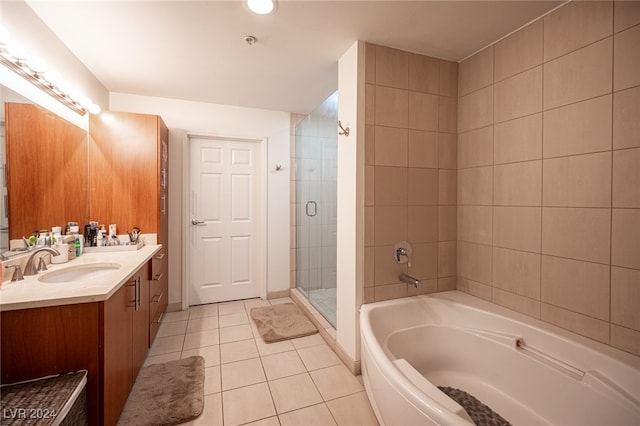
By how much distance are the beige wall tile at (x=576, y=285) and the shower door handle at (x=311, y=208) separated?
1968 millimetres

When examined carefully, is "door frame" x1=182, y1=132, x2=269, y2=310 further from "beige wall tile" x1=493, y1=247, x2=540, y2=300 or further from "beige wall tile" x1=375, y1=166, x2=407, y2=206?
"beige wall tile" x1=493, y1=247, x2=540, y2=300

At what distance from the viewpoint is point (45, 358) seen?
3.66 ft

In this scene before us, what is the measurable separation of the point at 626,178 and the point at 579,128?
337mm

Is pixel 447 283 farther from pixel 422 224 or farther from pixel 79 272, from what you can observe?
pixel 79 272

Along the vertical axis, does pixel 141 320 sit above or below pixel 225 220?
below

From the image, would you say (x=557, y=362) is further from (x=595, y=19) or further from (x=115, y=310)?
(x=115, y=310)

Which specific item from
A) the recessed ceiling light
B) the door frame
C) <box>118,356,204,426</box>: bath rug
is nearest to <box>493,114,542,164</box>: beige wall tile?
the recessed ceiling light

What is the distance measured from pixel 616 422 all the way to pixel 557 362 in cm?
29

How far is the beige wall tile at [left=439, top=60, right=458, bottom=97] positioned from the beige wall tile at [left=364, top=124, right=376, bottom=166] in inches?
28.4

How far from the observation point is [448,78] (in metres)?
2.08

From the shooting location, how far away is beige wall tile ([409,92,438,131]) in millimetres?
1947

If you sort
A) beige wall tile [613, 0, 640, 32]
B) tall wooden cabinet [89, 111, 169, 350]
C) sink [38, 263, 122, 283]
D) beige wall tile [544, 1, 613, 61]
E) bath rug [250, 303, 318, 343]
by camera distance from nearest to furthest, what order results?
beige wall tile [613, 0, 640, 32], beige wall tile [544, 1, 613, 61], sink [38, 263, 122, 283], tall wooden cabinet [89, 111, 169, 350], bath rug [250, 303, 318, 343]

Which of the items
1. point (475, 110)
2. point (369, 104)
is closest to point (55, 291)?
point (369, 104)

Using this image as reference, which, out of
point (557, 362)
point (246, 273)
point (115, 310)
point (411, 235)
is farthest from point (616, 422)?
point (246, 273)
